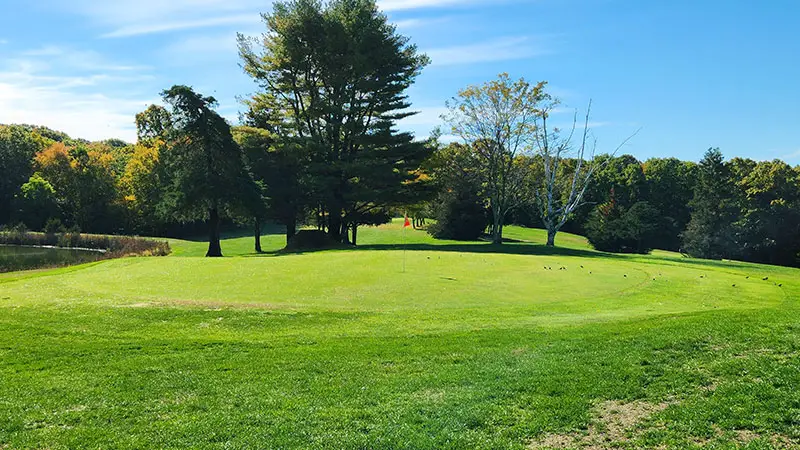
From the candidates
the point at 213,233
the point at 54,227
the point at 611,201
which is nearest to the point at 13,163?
the point at 54,227

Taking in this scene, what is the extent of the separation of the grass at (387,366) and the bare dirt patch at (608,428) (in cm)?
6

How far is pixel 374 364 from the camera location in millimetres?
7820

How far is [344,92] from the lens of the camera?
3988cm

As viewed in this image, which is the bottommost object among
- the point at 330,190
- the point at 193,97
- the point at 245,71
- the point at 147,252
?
the point at 147,252

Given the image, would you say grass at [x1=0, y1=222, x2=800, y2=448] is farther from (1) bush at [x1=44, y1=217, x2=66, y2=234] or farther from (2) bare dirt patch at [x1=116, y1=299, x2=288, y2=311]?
(1) bush at [x1=44, y1=217, x2=66, y2=234]

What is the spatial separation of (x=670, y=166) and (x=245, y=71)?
66.8 metres

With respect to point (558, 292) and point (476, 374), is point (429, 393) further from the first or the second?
point (558, 292)

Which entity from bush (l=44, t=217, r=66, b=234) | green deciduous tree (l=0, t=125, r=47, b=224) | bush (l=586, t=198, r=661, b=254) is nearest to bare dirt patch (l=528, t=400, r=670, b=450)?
bush (l=586, t=198, r=661, b=254)

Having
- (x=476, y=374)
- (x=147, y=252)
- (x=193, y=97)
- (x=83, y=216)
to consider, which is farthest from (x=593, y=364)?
(x=83, y=216)

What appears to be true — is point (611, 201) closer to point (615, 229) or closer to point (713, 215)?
point (615, 229)

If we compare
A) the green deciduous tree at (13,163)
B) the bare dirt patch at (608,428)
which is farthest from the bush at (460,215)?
the green deciduous tree at (13,163)

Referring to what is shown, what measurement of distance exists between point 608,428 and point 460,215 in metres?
47.9

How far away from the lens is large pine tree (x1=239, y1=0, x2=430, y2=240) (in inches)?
1481

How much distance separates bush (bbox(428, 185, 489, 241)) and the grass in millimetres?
37802
